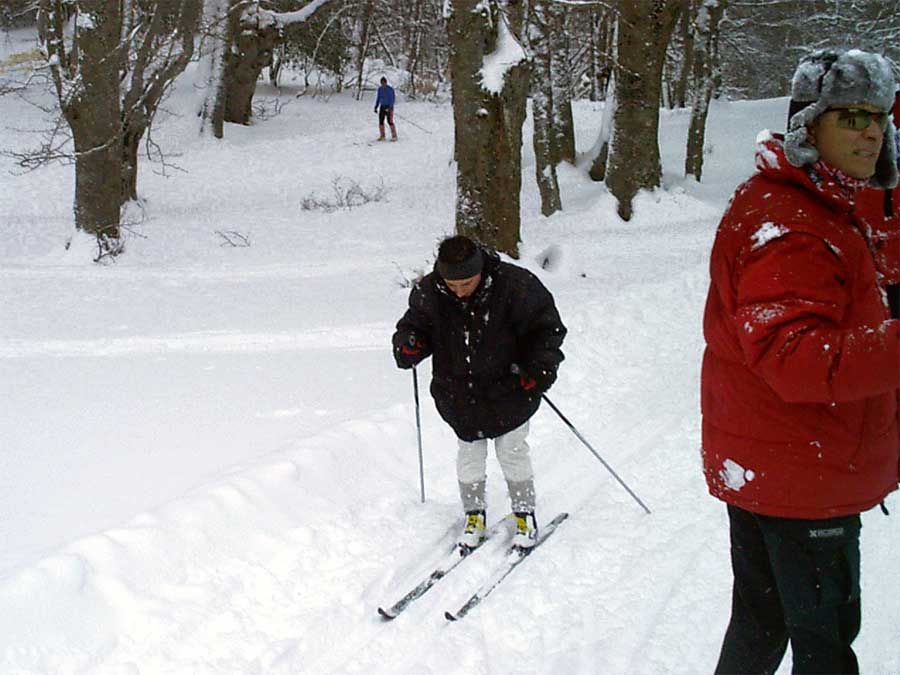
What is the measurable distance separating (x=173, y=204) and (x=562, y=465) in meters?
13.7

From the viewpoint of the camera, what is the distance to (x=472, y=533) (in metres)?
4.45

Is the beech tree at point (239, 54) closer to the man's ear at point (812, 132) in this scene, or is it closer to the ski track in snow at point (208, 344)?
the ski track in snow at point (208, 344)

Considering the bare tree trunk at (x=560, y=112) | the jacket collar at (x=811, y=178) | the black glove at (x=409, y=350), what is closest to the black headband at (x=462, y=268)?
the black glove at (x=409, y=350)

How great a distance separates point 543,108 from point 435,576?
12.6 metres

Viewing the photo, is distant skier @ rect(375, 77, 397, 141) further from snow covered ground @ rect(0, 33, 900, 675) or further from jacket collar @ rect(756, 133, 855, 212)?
jacket collar @ rect(756, 133, 855, 212)

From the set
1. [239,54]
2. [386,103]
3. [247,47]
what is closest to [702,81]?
[386,103]

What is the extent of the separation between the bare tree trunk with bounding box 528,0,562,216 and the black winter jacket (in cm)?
1118

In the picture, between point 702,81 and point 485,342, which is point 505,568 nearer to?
point 485,342

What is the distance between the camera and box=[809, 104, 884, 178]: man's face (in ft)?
6.89

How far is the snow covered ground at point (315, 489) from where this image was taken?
3.59 m

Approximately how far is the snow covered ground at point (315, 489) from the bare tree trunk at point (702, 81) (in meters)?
6.86

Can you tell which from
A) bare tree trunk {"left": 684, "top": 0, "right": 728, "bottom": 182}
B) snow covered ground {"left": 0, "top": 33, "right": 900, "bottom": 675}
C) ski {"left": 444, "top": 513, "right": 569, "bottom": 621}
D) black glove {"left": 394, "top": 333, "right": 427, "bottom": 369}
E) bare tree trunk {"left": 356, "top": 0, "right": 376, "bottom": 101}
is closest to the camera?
snow covered ground {"left": 0, "top": 33, "right": 900, "bottom": 675}

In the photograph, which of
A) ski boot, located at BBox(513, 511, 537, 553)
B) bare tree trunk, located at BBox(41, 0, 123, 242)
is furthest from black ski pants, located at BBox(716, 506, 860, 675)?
bare tree trunk, located at BBox(41, 0, 123, 242)

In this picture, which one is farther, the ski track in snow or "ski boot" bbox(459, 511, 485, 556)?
the ski track in snow
